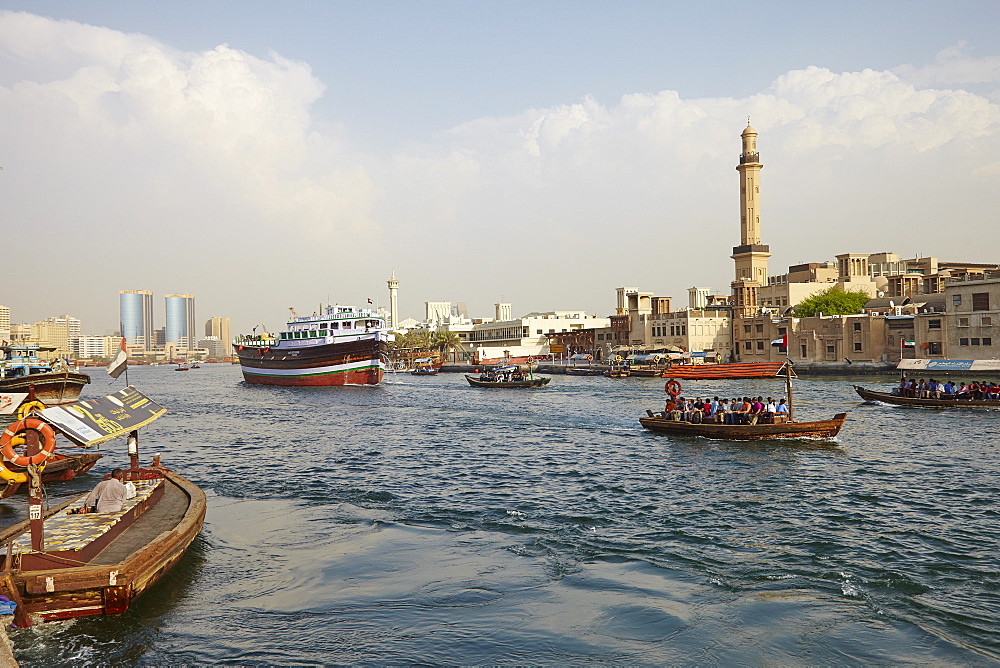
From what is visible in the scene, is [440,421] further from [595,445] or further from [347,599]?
[347,599]

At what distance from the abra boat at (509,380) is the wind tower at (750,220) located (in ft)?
194

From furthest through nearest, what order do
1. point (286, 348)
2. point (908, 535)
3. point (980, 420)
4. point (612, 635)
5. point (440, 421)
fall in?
1. point (286, 348)
2. point (440, 421)
3. point (980, 420)
4. point (908, 535)
5. point (612, 635)

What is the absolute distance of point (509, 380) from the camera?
271 ft

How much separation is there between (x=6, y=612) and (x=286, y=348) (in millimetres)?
82967

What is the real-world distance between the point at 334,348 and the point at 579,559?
7436cm

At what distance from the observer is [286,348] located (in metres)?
93.1

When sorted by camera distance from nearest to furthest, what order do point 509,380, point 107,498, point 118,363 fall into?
point 107,498 < point 118,363 < point 509,380

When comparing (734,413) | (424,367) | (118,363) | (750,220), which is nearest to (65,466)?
(118,363)

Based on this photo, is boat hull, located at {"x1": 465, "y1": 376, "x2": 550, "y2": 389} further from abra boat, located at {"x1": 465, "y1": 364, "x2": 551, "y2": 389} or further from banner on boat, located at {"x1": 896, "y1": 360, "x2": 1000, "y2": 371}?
banner on boat, located at {"x1": 896, "y1": 360, "x2": 1000, "y2": 371}

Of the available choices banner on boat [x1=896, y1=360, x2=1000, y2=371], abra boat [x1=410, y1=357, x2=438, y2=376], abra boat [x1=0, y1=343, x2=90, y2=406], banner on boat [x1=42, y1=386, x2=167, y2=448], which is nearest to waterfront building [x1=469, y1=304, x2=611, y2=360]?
abra boat [x1=410, y1=357, x2=438, y2=376]

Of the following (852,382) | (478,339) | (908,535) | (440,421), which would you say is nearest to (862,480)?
(908,535)

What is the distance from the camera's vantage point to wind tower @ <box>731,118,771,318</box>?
4946 inches

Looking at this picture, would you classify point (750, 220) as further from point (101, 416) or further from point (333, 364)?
point (101, 416)

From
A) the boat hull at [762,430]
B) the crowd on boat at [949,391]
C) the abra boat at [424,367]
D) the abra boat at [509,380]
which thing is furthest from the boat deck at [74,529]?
the abra boat at [424,367]
